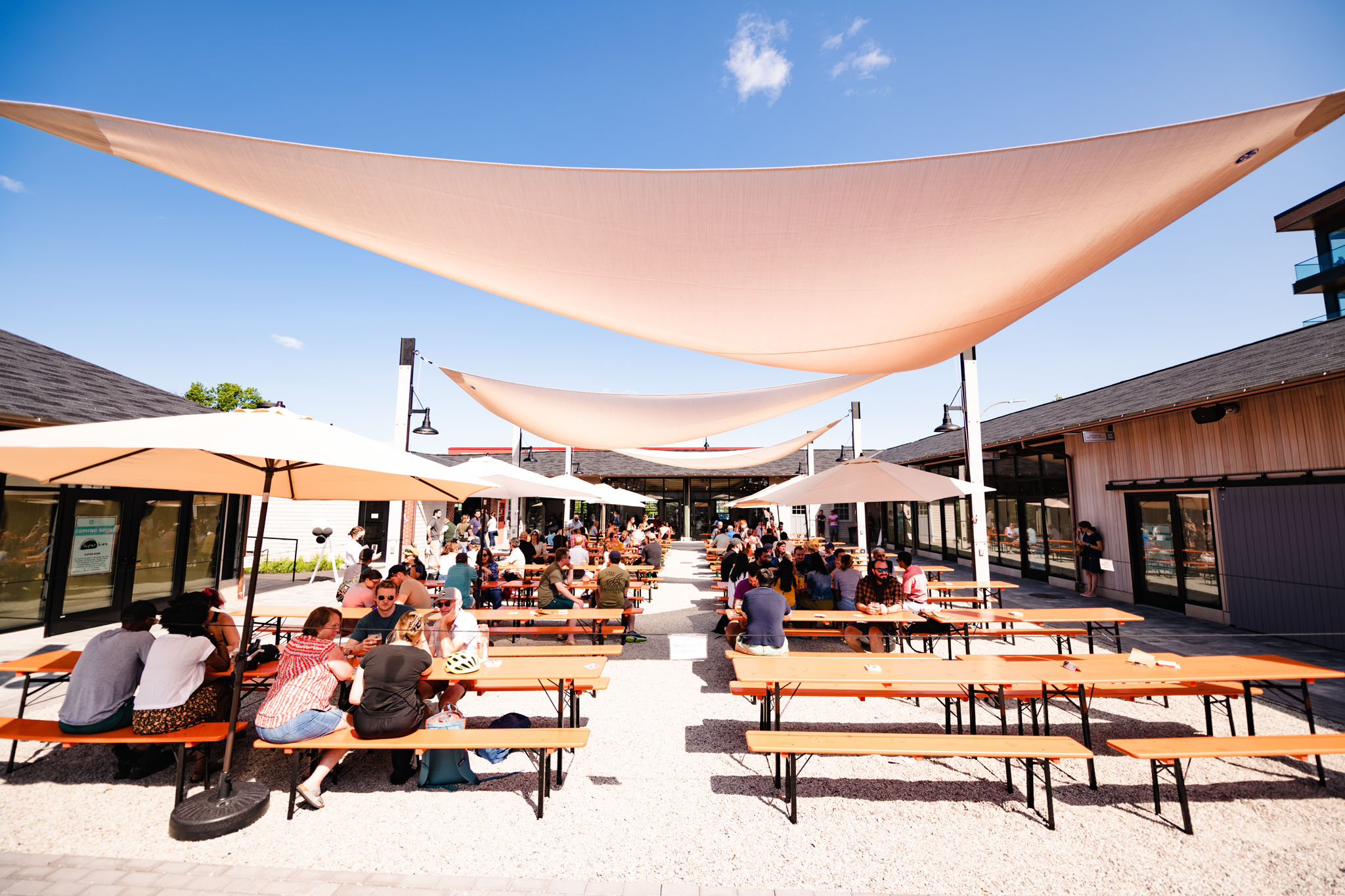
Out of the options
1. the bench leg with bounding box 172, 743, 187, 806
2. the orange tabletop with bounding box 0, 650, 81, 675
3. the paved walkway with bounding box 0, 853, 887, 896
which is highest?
the orange tabletop with bounding box 0, 650, 81, 675

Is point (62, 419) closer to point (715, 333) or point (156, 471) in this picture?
point (156, 471)

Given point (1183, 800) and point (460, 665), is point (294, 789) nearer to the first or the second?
point (460, 665)

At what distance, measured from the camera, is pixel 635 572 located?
10828 mm

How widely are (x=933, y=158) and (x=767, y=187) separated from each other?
851 mm

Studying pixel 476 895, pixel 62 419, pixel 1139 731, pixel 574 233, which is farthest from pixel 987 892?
pixel 62 419

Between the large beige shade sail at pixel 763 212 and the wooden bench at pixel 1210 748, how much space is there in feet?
9.80

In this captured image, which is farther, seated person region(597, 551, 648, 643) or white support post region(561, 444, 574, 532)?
white support post region(561, 444, 574, 532)

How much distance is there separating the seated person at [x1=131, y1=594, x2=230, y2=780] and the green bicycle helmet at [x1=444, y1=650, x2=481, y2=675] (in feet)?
4.53

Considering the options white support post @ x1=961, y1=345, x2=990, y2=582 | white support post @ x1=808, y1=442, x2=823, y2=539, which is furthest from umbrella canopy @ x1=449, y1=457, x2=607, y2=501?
white support post @ x1=808, y1=442, x2=823, y2=539

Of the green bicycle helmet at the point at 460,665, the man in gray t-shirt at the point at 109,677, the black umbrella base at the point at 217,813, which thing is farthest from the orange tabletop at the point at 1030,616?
the man in gray t-shirt at the point at 109,677

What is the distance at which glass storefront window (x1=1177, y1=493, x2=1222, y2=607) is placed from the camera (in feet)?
26.0

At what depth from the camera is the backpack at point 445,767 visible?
345cm

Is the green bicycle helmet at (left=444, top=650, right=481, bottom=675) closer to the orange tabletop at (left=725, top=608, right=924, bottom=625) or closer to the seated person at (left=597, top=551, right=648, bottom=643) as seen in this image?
the orange tabletop at (left=725, top=608, right=924, bottom=625)

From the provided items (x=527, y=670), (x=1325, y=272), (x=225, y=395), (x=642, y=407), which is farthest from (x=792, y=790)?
(x=225, y=395)
